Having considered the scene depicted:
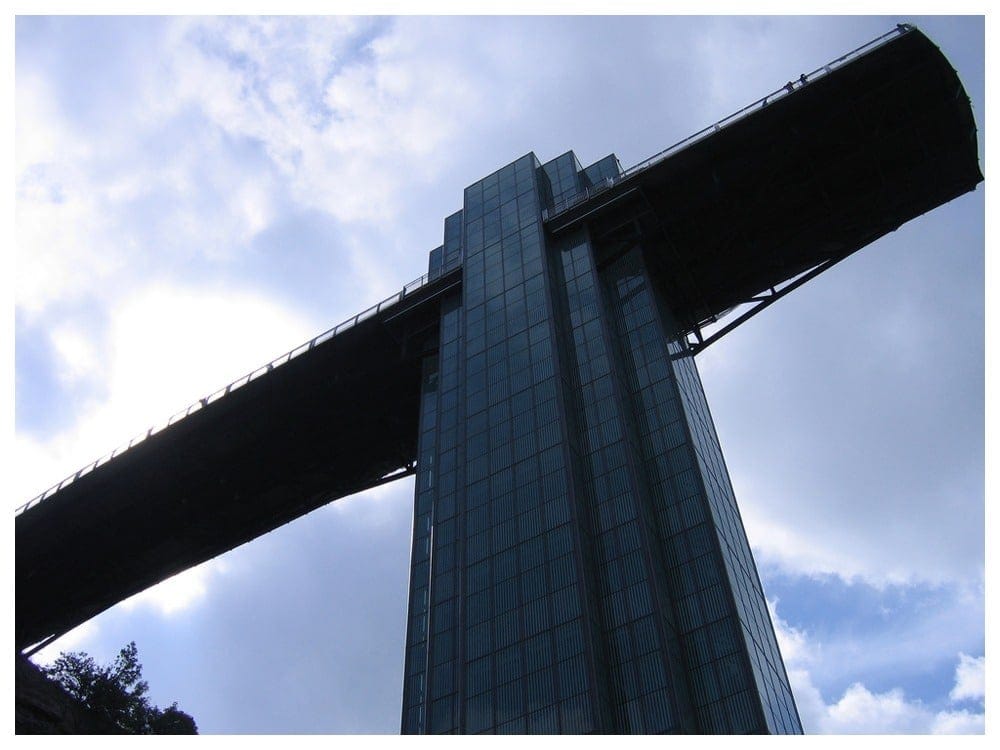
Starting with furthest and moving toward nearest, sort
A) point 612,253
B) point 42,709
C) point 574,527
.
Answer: point 612,253 < point 574,527 < point 42,709

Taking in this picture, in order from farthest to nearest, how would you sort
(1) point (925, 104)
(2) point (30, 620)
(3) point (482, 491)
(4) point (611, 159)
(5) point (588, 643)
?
(2) point (30, 620) < (4) point (611, 159) < (1) point (925, 104) < (3) point (482, 491) < (5) point (588, 643)

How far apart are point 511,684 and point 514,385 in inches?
804

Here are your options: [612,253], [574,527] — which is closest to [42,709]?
[574,527]

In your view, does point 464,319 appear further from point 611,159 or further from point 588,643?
point 588,643

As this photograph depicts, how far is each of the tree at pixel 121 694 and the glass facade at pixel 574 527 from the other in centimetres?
1991

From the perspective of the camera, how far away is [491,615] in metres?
48.7

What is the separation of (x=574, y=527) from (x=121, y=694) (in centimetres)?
3306

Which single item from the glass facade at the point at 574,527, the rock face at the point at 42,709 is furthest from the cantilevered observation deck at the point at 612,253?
the rock face at the point at 42,709

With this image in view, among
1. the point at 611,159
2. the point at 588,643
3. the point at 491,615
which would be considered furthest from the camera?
the point at 611,159

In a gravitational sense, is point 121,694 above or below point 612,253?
below

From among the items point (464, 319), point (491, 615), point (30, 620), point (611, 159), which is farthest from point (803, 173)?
point (30, 620)

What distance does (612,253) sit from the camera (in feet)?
232

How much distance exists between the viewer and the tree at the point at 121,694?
60688 mm

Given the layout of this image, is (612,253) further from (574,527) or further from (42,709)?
(42,709)
